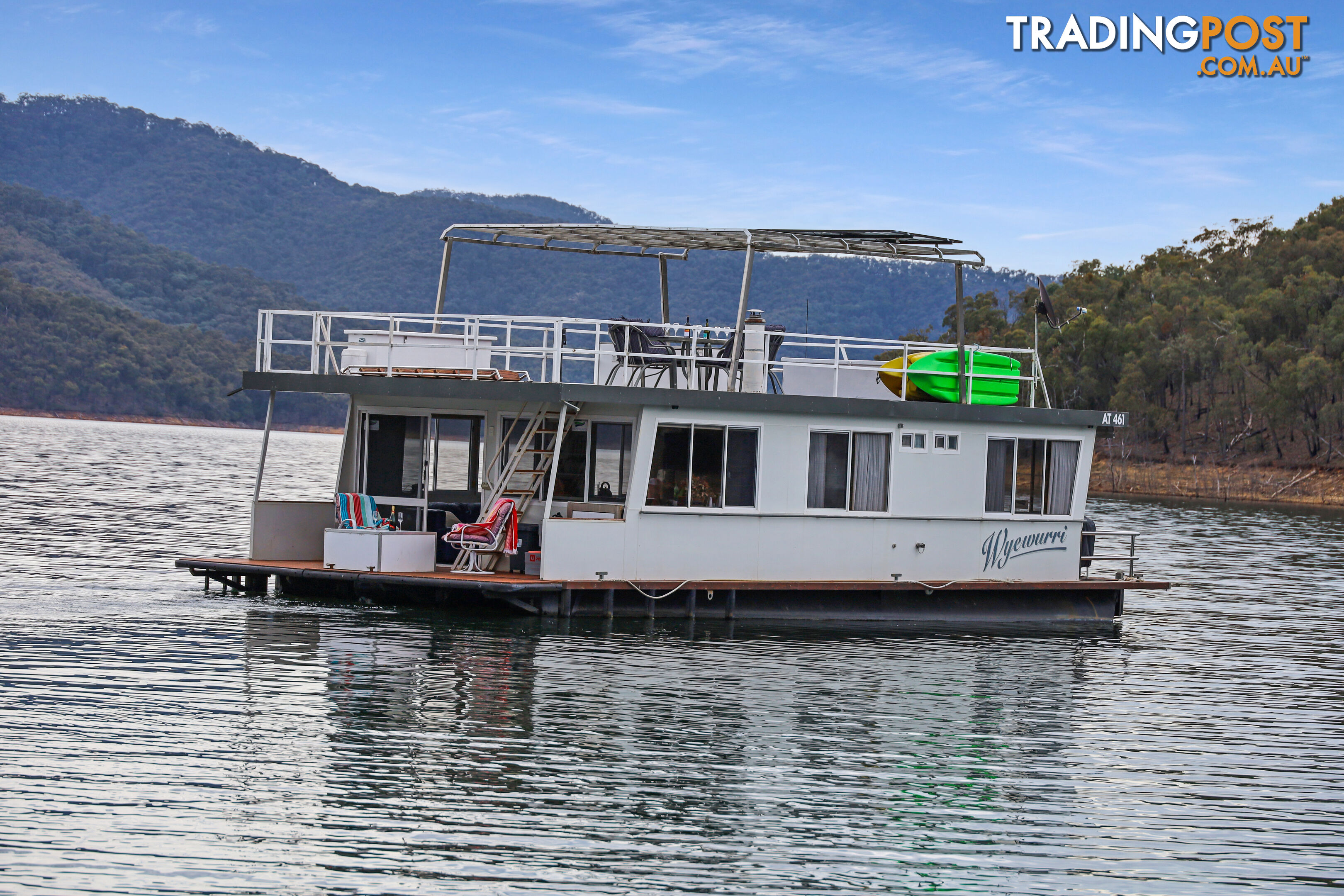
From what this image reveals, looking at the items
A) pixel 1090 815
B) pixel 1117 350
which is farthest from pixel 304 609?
→ pixel 1117 350

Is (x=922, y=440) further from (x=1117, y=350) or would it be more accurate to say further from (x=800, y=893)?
(x=1117, y=350)

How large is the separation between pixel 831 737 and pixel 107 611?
32.0 ft

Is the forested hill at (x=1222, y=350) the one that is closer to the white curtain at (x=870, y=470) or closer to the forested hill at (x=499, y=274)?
the forested hill at (x=499, y=274)

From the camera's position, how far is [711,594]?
1708 centimetres

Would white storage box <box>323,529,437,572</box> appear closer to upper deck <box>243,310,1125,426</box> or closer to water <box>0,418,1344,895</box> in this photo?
water <box>0,418,1344,895</box>

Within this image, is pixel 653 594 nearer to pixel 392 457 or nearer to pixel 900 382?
pixel 392 457

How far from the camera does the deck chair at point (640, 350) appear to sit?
58.5 ft

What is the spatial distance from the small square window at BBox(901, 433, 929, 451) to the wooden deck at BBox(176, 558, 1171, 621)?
1.77 metres

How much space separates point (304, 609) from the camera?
678 inches

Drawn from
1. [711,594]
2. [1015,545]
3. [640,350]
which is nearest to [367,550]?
[711,594]

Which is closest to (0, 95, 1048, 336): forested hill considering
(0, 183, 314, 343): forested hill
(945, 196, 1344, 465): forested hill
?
(0, 183, 314, 343): forested hill

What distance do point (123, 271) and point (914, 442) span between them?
530ft

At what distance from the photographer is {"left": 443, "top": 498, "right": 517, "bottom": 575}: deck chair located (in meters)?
16.9

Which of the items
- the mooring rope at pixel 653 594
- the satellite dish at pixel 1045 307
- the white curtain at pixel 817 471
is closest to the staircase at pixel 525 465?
the mooring rope at pixel 653 594
